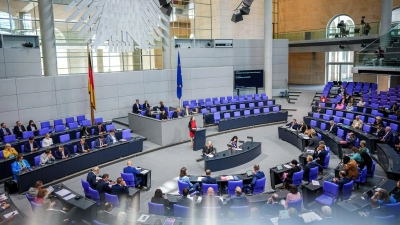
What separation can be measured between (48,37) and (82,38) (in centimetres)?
272

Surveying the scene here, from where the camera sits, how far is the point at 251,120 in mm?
18094

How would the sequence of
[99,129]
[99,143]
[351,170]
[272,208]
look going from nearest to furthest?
→ [272,208] → [351,170] → [99,143] → [99,129]

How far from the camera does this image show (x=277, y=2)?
32.1m

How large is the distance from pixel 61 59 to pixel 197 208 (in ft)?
44.3

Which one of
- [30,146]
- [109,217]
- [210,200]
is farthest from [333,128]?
[30,146]

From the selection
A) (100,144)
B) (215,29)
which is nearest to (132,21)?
(100,144)

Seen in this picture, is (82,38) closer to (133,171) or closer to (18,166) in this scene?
(18,166)

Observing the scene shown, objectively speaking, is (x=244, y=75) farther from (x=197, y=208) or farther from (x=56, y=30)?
(x=197, y=208)

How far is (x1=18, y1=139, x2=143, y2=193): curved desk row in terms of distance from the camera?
9.75 metres

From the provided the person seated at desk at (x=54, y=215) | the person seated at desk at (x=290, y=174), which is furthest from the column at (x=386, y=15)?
the person seated at desk at (x=54, y=215)

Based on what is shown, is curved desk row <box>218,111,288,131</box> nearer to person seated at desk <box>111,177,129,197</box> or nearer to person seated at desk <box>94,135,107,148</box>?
person seated at desk <box>94,135,107,148</box>

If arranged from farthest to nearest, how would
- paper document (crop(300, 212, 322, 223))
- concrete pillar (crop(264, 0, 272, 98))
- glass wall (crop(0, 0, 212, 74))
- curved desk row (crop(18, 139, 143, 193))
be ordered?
1. concrete pillar (crop(264, 0, 272, 98))
2. glass wall (crop(0, 0, 212, 74))
3. curved desk row (crop(18, 139, 143, 193))
4. paper document (crop(300, 212, 322, 223))

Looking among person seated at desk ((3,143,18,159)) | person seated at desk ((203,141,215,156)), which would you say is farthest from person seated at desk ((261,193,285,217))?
person seated at desk ((3,143,18,159))

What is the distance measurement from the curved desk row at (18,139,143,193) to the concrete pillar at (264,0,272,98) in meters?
13.4
